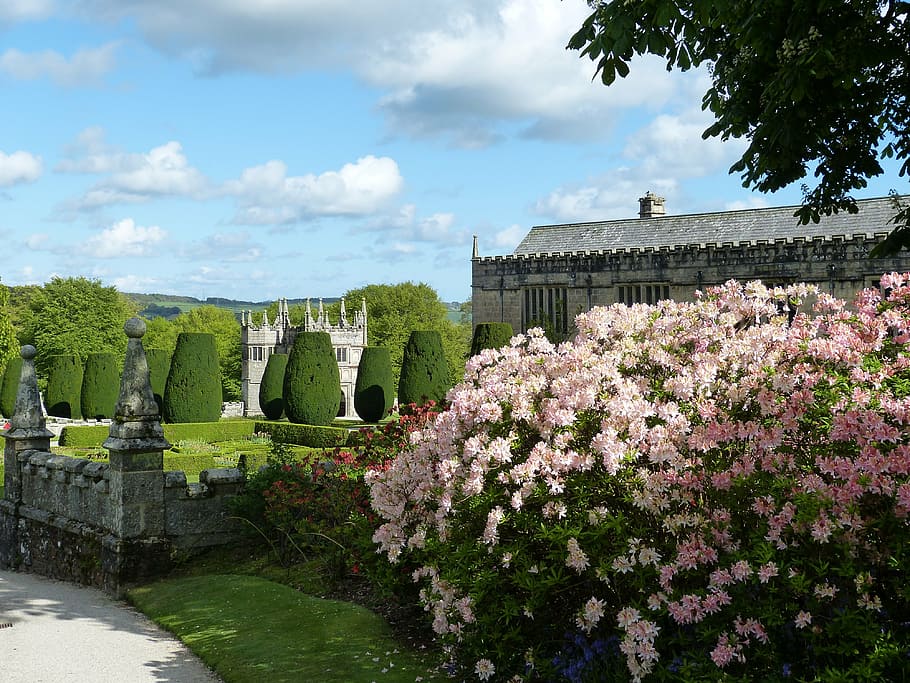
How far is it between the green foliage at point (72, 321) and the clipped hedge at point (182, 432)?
2705cm

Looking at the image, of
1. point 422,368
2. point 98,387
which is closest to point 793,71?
→ point 422,368

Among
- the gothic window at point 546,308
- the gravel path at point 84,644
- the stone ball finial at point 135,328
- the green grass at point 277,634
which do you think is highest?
the gothic window at point 546,308

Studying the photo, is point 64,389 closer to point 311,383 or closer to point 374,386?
point 311,383

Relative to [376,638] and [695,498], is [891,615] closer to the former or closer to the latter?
[695,498]

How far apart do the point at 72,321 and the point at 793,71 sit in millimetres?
57872

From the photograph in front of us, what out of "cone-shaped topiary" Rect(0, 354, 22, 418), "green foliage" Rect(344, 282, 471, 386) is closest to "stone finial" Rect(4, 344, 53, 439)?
"cone-shaped topiary" Rect(0, 354, 22, 418)

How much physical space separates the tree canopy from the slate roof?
22446 mm

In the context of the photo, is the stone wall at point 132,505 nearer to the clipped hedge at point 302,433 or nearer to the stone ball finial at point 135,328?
the stone ball finial at point 135,328

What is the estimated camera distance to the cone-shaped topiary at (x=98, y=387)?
3769 centimetres

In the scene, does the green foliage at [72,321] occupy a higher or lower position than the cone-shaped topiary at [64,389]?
higher

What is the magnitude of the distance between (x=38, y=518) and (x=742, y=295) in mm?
10427

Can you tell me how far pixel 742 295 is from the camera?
6.49 metres

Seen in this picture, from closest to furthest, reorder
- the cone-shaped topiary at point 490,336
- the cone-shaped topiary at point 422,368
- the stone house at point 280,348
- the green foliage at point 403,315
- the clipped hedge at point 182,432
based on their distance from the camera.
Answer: the cone-shaped topiary at point 490,336 < the clipped hedge at point 182,432 < the cone-shaped topiary at point 422,368 < the stone house at point 280,348 < the green foliage at point 403,315

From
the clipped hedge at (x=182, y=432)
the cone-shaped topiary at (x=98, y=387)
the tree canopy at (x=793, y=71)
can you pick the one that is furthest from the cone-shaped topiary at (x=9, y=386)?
the tree canopy at (x=793, y=71)
